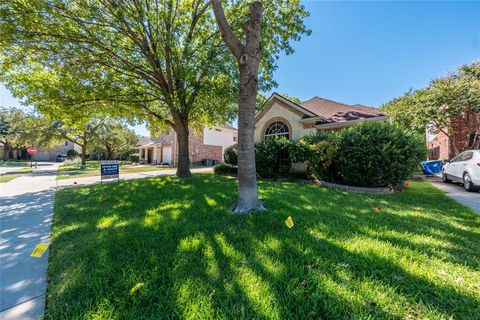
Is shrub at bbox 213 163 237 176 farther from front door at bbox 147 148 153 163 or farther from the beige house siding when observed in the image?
front door at bbox 147 148 153 163

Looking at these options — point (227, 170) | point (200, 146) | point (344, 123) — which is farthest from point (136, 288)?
point (200, 146)

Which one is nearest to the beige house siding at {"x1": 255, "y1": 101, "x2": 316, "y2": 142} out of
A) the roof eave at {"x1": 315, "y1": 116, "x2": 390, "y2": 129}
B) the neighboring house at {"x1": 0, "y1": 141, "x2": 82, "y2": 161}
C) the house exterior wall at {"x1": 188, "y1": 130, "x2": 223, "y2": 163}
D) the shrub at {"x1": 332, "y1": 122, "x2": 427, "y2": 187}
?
the roof eave at {"x1": 315, "y1": 116, "x2": 390, "y2": 129}

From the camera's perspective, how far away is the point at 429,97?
14.6m

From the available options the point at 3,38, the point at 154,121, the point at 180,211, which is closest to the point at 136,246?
the point at 180,211

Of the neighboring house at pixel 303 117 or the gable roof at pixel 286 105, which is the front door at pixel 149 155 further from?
the gable roof at pixel 286 105

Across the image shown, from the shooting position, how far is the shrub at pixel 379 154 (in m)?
7.39

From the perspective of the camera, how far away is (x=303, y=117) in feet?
40.4

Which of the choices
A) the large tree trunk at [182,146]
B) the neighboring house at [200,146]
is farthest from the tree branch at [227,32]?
the neighboring house at [200,146]

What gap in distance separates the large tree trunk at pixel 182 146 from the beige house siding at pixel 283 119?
5.37 metres

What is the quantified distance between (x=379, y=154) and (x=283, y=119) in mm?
6608

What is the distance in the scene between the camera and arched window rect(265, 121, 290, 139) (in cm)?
1311

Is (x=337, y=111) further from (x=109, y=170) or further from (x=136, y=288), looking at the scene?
(x=136, y=288)

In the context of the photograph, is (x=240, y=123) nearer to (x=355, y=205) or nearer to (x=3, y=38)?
(x=355, y=205)

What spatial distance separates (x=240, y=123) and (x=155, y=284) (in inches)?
124
